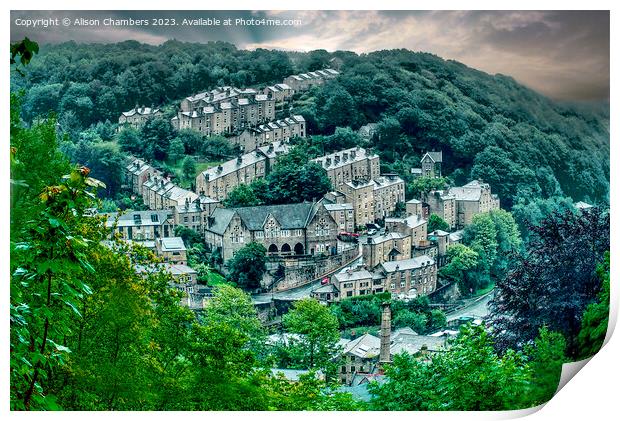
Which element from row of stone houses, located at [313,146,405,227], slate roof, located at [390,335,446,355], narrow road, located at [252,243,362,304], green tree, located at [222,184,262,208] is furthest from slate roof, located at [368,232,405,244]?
green tree, located at [222,184,262,208]

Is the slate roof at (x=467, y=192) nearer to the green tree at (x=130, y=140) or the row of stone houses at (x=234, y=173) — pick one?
the row of stone houses at (x=234, y=173)

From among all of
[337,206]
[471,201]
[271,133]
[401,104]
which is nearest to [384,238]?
[337,206]

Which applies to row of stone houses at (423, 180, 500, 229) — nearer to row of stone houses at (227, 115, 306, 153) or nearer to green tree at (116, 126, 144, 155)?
row of stone houses at (227, 115, 306, 153)

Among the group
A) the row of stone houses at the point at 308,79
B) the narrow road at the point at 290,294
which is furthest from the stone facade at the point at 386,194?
the row of stone houses at the point at 308,79

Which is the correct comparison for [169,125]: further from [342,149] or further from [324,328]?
[324,328]

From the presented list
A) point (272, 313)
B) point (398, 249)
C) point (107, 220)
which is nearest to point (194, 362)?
point (272, 313)

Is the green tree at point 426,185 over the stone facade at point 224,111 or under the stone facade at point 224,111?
under
